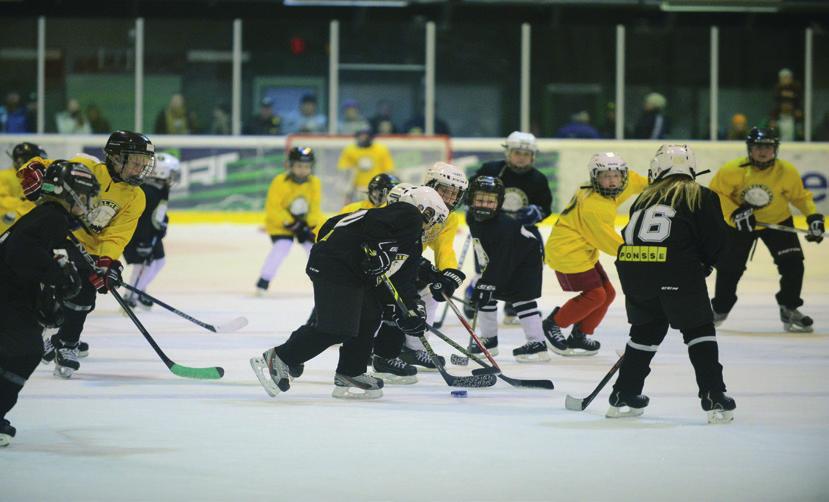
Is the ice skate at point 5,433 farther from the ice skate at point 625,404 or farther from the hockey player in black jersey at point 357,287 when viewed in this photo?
the ice skate at point 625,404

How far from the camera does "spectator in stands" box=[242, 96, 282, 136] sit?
1366cm

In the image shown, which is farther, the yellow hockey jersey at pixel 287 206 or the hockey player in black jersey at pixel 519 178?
the yellow hockey jersey at pixel 287 206

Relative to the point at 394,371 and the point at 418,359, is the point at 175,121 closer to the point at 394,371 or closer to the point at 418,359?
the point at 418,359

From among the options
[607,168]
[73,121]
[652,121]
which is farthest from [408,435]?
[73,121]

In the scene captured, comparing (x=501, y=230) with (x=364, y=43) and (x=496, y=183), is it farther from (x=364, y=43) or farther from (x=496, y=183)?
(x=364, y=43)

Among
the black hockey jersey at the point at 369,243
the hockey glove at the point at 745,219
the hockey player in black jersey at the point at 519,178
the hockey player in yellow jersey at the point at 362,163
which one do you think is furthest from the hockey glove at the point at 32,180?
the hockey player in yellow jersey at the point at 362,163

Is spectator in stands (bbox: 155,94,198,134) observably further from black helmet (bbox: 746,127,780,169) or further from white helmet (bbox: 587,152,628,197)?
white helmet (bbox: 587,152,628,197)

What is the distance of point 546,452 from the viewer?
3.92 metres

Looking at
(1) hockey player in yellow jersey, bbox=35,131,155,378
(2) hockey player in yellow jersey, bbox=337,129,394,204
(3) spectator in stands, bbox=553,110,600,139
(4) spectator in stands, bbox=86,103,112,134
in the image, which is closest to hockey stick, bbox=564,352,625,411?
(1) hockey player in yellow jersey, bbox=35,131,155,378

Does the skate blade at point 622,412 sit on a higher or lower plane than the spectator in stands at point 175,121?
lower

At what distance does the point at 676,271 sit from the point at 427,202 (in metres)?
0.92

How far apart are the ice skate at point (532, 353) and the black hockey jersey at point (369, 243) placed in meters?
1.12

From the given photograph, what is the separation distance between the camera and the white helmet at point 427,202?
4.67 meters

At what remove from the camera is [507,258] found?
598cm
